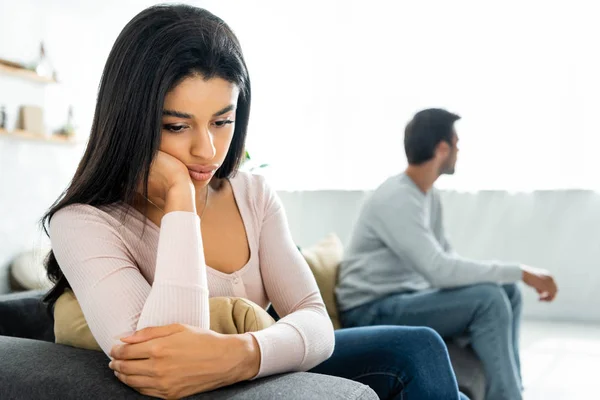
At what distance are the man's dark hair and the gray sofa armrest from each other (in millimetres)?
1856

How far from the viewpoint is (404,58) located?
5.01 meters

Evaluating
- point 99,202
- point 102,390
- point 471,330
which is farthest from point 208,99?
point 471,330

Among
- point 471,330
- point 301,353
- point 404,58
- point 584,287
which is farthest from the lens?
point 404,58

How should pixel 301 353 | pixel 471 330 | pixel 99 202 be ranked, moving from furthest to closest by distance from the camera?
pixel 471 330
pixel 99 202
pixel 301 353

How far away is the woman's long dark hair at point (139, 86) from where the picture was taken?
1.13 metres

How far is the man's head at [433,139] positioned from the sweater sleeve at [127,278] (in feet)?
5.87

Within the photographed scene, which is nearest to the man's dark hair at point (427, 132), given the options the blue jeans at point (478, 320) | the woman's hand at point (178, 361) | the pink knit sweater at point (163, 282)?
the blue jeans at point (478, 320)

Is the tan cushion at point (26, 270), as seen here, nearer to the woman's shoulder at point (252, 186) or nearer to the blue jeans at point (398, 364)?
the woman's shoulder at point (252, 186)

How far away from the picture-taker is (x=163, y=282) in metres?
1.01

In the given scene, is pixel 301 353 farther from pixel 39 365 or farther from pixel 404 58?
pixel 404 58

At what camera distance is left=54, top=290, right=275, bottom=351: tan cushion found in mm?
1131

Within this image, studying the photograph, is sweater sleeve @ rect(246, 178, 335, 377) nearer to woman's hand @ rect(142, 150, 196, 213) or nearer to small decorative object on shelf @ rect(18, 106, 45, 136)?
woman's hand @ rect(142, 150, 196, 213)

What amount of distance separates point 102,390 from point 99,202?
0.38 metres

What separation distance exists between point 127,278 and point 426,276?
157 centimetres
